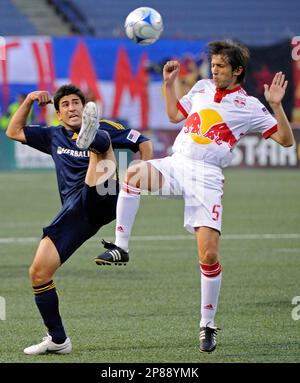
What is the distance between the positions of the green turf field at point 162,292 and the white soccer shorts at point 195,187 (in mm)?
1031

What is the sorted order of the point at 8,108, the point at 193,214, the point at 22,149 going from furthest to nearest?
the point at 8,108
the point at 22,149
the point at 193,214

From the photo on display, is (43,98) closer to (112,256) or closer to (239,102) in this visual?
(112,256)

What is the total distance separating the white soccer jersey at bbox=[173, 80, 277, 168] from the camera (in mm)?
7652

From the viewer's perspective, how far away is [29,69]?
30.3 m

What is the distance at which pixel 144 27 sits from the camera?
877 centimetres

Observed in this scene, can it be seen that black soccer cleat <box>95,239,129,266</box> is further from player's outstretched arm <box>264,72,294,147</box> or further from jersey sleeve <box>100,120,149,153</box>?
player's outstretched arm <box>264,72,294,147</box>

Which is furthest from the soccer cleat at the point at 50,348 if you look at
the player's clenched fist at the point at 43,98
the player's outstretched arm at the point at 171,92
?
the player's outstretched arm at the point at 171,92

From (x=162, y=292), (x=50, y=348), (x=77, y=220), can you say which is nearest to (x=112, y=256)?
(x=77, y=220)

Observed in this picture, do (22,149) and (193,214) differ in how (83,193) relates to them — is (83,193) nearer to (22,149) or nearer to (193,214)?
(193,214)

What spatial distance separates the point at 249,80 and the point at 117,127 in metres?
23.7

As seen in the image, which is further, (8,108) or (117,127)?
(8,108)

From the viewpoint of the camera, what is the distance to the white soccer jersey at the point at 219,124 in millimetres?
7652

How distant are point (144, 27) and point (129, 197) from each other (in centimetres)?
178
